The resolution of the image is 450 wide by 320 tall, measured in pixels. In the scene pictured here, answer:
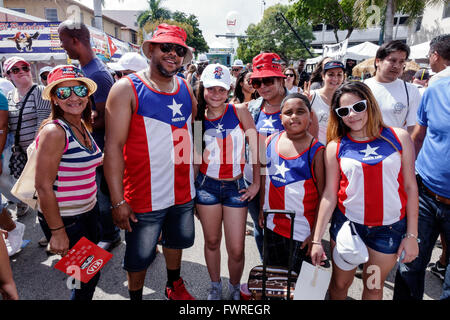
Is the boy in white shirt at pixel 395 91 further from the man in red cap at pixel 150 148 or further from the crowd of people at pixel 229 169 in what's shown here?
the man in red cap at pixel 150 148

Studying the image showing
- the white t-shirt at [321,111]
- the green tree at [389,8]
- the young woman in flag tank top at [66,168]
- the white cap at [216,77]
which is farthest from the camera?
the green tree at [389,8]

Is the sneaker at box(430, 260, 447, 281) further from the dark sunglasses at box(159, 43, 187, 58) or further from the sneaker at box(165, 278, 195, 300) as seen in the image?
the dark sunglasses at box(159, 43, 187, 58)

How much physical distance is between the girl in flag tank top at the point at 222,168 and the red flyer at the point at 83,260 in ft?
2.85

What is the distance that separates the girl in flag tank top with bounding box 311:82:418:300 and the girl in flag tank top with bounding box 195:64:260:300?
2.21ft

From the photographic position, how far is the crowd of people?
72.9 inches

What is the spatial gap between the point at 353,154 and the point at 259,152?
82 centimetres

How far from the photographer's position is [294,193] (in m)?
2.18

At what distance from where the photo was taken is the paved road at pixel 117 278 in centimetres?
274

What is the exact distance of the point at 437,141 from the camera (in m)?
2.10

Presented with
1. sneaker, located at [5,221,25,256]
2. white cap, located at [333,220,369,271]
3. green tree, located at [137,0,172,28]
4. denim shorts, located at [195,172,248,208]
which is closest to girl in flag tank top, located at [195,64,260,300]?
denim shorts, located at [195,172,248,208]

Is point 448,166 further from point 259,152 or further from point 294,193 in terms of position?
point 259,152

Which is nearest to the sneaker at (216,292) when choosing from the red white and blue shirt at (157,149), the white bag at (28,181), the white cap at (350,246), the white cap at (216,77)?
the red white and blue shirt at (157,149)
